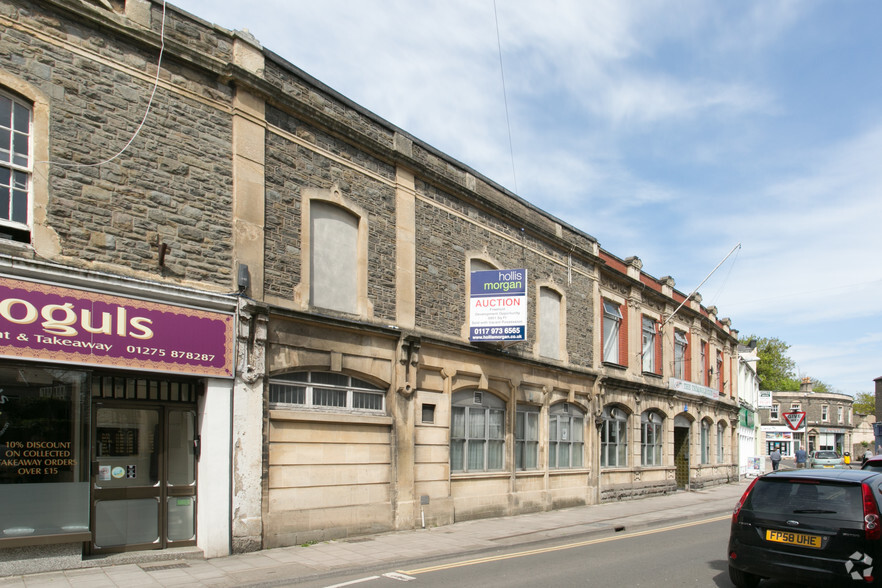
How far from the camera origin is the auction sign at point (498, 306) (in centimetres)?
1662

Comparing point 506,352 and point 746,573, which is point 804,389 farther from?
point 746,573

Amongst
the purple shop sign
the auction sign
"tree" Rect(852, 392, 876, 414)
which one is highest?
the auction sign

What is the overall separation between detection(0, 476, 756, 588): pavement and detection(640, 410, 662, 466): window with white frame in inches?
261

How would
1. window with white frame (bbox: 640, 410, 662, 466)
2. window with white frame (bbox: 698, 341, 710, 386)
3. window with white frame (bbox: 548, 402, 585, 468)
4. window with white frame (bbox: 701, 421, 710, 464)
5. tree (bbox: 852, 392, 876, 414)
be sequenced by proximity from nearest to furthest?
window with white frame (bbox: 548, 402, 585, 468) < window with white frame (bbox: 640, 410, 662, 466) < window with white frame (bbox: 701, 421, 710, 464) < window with white frame (bbox: 698, 341, 710, 386) < tree (bbox: 852, 392, 876, 414)

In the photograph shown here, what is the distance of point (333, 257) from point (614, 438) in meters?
14.5

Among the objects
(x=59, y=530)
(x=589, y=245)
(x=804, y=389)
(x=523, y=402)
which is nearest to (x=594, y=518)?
(x=523, y=402)

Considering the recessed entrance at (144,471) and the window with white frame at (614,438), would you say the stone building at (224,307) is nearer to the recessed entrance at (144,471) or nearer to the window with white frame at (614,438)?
the recessed entrance at (144,471)

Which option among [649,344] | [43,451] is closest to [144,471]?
[43,451]

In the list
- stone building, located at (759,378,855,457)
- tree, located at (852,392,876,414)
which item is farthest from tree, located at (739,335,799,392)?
tree, located at (852,392,876,414)

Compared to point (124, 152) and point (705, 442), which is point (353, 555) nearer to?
point (124, 152)

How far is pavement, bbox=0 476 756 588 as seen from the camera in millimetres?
9156

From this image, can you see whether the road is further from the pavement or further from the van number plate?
the van number plate

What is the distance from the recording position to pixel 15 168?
9.41m

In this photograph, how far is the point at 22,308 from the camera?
357 inches
